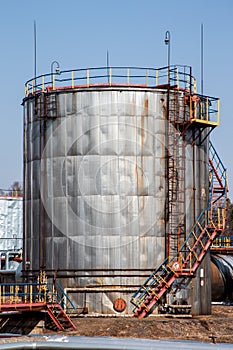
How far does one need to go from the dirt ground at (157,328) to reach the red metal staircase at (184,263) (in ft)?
5.22

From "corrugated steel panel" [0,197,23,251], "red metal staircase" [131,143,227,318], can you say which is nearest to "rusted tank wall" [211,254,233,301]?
"red metal staircase" [131,143,227,318]

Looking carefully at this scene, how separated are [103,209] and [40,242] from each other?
3.90 m

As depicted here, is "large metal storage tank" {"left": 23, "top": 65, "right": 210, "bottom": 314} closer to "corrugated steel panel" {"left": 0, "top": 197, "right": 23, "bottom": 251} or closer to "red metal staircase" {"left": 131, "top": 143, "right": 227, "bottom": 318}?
"red metal staircase" {"left": 131, "top": 143, "right": 227, "bottom": 318}

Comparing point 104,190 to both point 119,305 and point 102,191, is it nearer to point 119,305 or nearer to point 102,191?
point 102,191

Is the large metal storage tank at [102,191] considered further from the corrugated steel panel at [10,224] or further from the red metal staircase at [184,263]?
the corrugated steel panel at [10,224]

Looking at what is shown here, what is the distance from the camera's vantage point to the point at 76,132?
40.9 metres

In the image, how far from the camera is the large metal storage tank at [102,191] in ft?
132

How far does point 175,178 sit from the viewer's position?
41281 millimetres

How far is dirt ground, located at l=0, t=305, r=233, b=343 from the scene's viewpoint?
34594 mm

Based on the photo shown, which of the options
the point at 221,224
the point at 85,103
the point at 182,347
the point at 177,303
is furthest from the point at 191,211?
the point at 182,347

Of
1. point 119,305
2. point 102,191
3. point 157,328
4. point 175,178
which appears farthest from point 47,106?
point 157,328

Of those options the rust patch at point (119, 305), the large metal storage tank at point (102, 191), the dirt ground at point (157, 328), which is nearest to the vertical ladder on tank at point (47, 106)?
the large metal storage tank at point (102, 191)

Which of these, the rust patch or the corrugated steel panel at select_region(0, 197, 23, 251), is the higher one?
the corrugated steel panel at select_region(0, 197, 23, 251)

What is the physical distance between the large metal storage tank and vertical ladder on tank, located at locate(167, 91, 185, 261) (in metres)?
0.32
